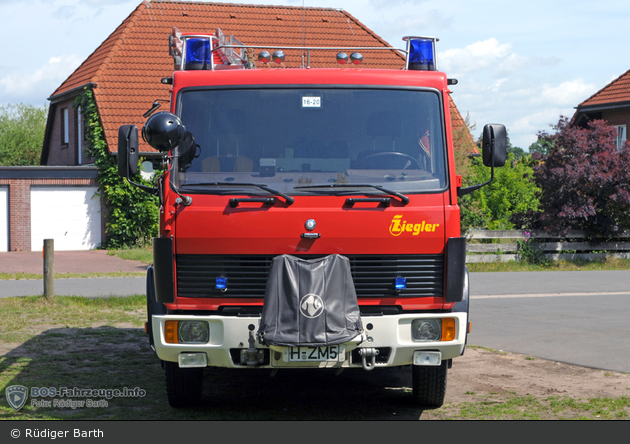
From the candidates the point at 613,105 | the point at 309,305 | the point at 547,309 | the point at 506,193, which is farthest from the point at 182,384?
the point at 613,105

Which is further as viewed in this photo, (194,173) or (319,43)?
(319,43)

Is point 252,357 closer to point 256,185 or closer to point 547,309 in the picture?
point 256,185

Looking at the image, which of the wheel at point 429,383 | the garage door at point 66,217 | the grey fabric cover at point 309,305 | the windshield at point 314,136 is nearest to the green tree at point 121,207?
the garage door at point 66,217

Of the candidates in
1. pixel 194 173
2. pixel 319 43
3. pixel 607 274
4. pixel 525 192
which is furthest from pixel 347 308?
pixel 319 43

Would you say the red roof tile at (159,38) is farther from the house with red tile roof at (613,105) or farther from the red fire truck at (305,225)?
the red fire truck at (305,225)

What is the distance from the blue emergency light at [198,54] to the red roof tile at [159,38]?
19.9m

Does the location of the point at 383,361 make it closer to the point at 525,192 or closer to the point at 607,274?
the point at 607,274

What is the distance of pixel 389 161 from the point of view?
5.57 metres

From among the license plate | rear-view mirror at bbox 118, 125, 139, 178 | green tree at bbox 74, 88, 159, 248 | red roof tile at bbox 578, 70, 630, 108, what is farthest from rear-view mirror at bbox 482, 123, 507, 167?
red roof tile at bbox 578, 70, 630, 108

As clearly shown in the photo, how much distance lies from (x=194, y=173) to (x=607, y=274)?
1500 cm

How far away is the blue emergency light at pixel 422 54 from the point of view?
245 inches

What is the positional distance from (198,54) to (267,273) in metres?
2.05

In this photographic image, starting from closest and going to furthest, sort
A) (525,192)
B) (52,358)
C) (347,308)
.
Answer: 1. (347,308)
2. (52,358)
3. (525,192)
